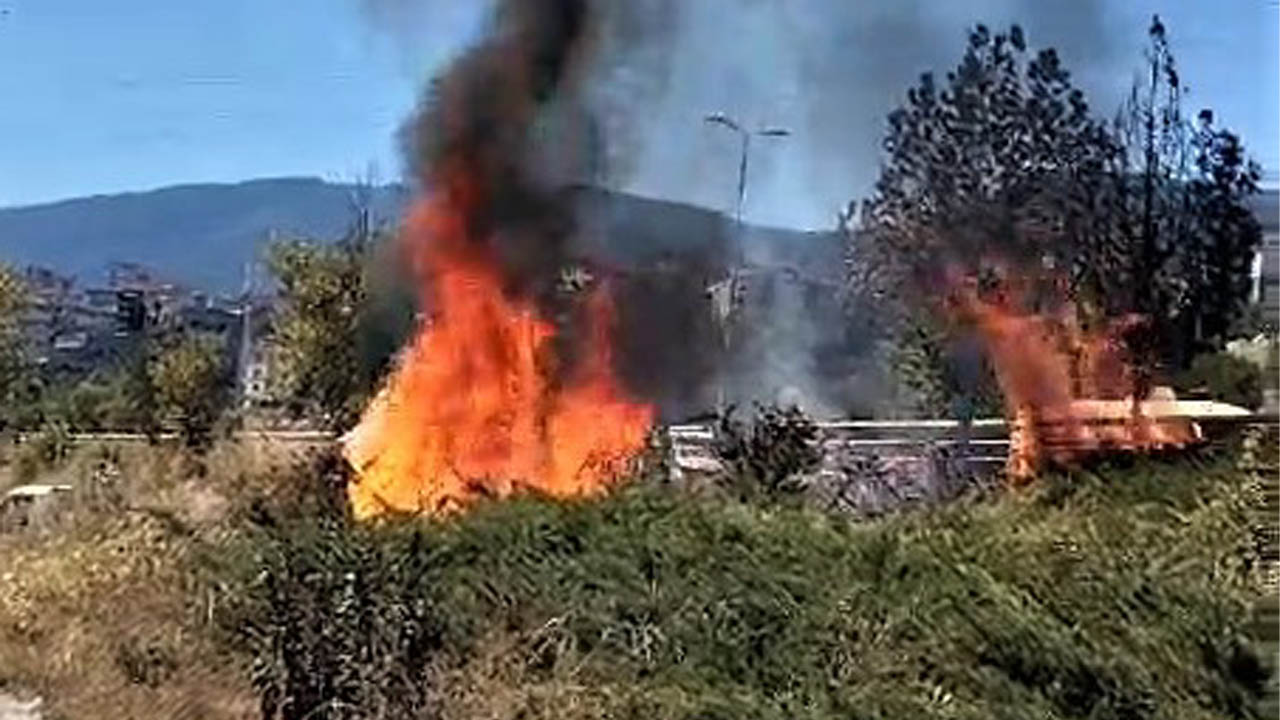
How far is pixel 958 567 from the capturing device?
279 inches

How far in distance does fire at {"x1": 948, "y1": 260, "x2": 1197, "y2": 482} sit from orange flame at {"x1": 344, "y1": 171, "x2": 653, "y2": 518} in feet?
9.02

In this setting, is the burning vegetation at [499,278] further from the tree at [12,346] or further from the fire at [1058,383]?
the tree at [12,346]

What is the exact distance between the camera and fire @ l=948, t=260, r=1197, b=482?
1334cm

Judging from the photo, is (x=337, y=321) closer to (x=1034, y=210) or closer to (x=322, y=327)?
(x=322, y=327)

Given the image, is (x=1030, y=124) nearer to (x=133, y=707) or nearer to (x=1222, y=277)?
(x=1222, y=277)

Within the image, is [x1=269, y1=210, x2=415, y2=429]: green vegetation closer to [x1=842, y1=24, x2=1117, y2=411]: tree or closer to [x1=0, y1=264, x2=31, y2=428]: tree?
[x1=0, y1=264, x2=31, y2=428]: tree

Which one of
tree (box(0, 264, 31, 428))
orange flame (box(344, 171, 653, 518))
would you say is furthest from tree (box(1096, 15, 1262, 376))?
tree (box(0, 264, 31, 428))

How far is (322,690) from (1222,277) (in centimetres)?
928

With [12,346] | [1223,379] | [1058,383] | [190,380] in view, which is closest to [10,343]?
[12,346]

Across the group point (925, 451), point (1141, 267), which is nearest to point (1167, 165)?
point (1141, 267)

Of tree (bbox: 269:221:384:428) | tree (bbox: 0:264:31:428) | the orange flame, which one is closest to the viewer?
→ the orange flame

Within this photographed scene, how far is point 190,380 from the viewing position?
61.1 feet

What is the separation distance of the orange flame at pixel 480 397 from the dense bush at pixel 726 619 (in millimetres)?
3031

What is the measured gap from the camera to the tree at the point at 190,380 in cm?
1746
